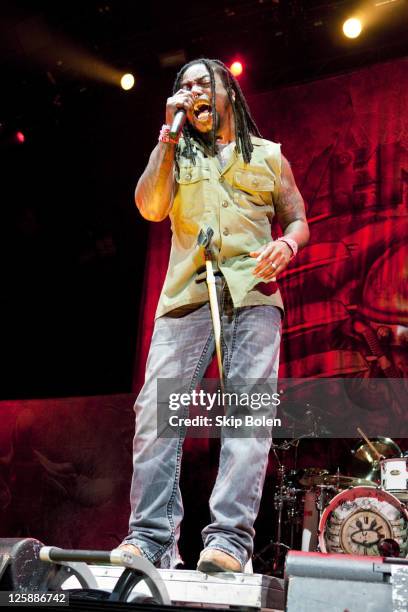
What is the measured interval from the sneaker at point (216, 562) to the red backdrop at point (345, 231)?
4.05 meters

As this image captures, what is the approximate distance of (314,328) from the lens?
5.81 metres

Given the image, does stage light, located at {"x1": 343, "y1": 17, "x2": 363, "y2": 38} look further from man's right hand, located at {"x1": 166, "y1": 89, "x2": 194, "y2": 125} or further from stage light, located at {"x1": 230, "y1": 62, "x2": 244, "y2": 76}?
man's right hand, located at {"x1": 166, "y1": 89, "x2": 194, "y2": 125}

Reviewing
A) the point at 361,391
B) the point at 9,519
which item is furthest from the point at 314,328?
the point at 9,519

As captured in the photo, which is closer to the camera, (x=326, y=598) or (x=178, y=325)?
(x=326, y=598)

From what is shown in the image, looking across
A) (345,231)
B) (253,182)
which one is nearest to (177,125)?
(253,182)

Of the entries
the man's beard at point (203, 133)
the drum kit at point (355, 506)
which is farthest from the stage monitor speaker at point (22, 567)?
the drum kit at point (355, 506)

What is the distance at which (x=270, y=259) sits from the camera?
2.01m

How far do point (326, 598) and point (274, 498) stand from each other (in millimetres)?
4285

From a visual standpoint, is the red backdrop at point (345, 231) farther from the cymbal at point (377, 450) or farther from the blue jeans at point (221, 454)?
the blue jeans at point (221, 454)

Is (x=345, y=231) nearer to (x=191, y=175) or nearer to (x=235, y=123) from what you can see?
(x=235, y=123)

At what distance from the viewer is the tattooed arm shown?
6.59ft

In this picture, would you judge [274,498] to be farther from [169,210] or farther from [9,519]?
[169,210]

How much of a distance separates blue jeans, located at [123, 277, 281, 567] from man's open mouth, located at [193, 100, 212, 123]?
25.5 inches

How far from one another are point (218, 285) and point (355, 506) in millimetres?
3254
